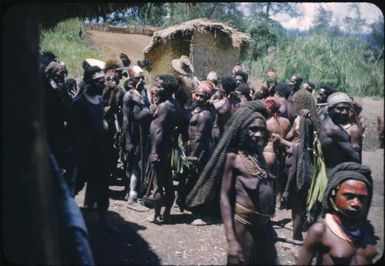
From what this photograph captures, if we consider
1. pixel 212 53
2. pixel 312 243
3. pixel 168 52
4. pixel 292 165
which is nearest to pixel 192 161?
pixel 292 165

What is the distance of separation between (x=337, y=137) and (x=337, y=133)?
46 millimetres

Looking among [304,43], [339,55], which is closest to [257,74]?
[304,43]

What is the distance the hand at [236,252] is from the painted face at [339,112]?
2.27 m

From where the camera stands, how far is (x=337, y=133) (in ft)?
16.8

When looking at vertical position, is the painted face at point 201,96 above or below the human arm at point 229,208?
above

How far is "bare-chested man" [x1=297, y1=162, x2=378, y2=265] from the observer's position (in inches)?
126

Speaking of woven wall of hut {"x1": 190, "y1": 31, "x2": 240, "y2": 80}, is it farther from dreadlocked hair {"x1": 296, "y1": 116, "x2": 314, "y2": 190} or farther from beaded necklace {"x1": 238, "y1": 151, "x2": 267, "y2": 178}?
beaded necklace {"x1": 238, "y1": 151, "x2": 267, "y2": 178}

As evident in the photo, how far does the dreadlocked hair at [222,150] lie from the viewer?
3.94 m

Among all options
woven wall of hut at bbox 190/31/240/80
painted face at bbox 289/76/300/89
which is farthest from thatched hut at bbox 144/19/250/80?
painted face at bbox 289/76/300/89

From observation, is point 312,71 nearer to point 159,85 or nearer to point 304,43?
point 304,43

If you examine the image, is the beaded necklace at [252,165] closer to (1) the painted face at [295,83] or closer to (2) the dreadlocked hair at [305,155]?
(2) the dreadlocked hair at [305,155]

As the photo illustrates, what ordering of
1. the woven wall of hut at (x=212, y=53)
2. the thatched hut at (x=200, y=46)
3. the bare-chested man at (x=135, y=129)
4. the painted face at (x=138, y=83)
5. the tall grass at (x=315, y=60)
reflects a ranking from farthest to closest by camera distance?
the tall grass at (x=315, y=60) → the woven wall of hut at (x=212, y=53) → the thatched hut at (x=200, y=46) → the painted face at (x=138, y=83) → the bare-chested man at (x=135, y=129)

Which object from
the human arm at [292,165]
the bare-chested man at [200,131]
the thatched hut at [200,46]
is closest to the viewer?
the human arm at [292,165]

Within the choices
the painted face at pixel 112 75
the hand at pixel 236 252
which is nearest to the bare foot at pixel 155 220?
the hand at pixel 236 252
